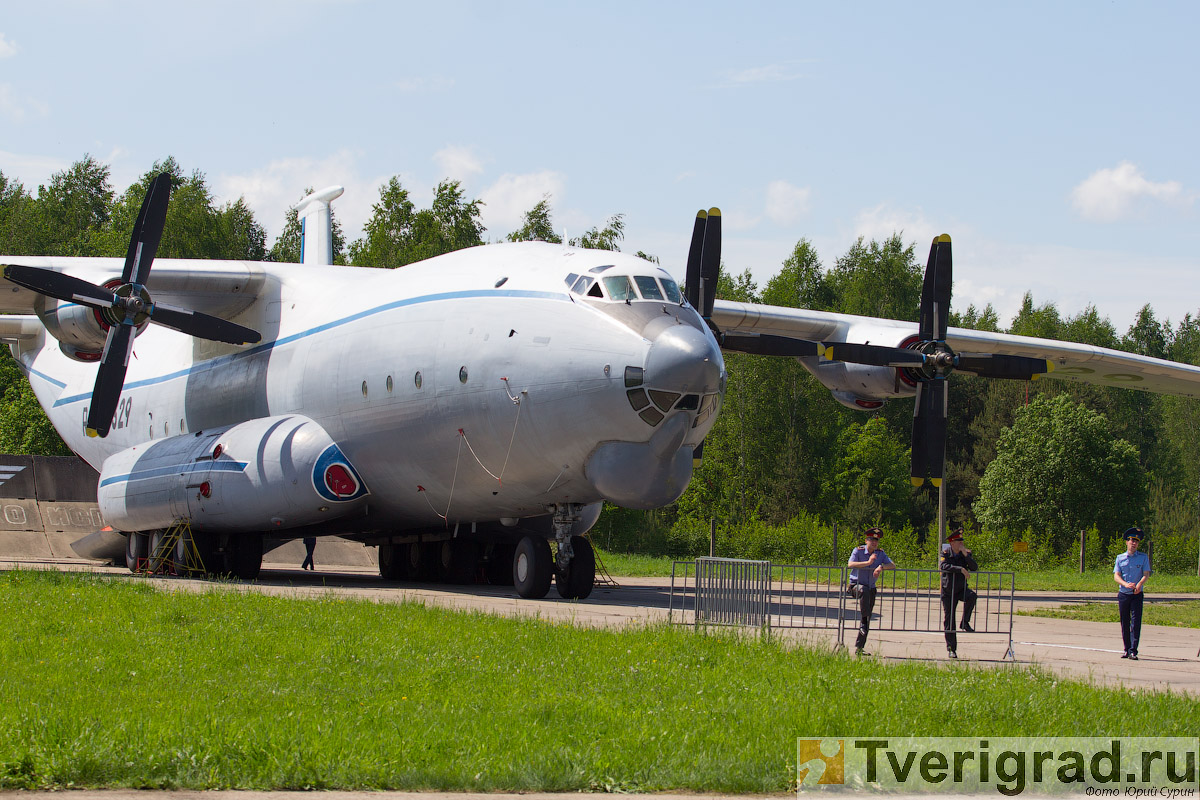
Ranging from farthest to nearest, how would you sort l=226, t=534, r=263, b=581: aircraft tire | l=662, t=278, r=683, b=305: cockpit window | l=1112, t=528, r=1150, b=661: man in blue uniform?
l=226, t=534, r=263, b=581: aircraft tire, l=662, t=278, r=683, b=305: cockpit window, l=1112, t=528, r=1150, b=661: man in blue uniform

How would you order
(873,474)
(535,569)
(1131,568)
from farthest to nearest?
(873,474) < (535,569) < (1131,568)

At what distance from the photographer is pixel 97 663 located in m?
8.88

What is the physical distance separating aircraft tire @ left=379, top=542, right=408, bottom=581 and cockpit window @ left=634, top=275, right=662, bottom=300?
8857 mm

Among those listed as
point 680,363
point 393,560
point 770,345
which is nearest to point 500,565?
point 393,560

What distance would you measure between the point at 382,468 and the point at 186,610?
649 centimetres

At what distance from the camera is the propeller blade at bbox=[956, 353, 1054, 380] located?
2083cm

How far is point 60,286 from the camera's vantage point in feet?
61.9

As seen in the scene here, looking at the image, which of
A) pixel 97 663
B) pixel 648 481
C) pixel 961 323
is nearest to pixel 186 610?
pixel 97 663

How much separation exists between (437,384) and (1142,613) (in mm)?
10606

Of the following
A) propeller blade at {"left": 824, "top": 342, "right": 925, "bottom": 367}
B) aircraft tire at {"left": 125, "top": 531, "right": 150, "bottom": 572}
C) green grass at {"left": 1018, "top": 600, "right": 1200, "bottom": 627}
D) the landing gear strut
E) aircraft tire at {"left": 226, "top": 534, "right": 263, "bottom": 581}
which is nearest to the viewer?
the landing gear strut

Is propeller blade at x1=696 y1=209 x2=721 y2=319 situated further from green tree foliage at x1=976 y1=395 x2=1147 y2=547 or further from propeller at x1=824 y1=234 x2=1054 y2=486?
green tree foliage at x1=976 y1=395 x2=1147 y2=547

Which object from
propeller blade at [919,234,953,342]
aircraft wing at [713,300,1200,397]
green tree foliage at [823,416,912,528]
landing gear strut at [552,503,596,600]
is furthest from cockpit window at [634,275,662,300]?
green tree foliage at [823,416,912,528]

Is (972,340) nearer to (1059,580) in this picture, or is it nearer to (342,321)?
(1059,580)

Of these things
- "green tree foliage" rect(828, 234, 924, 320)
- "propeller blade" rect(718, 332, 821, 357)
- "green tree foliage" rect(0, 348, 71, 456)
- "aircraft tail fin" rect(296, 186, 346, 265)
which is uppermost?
"green tree foliage" rect(828, 234, 924, 320)
